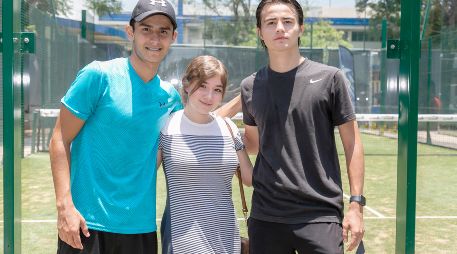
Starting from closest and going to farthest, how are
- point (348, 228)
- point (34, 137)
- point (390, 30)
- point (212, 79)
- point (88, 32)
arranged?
point (348, 228) → point (212, 79) → point (34, 137) → point (88, 32) → point (390, 30)

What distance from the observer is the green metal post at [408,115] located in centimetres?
292

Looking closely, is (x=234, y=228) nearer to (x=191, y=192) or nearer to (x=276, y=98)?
(x=191, y=192)

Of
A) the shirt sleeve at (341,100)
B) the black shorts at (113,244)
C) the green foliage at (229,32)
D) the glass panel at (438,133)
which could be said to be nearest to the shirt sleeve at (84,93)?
the black shorts at (113,244)

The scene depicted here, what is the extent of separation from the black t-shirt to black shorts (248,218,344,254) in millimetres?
29

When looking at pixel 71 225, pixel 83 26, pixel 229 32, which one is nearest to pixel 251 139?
pixel 71 225

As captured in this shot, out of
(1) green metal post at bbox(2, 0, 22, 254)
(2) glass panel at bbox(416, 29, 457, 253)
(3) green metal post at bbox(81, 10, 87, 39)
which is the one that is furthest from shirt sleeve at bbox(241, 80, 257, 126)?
(3) green metal post at bbox(81, 10, 87, 39)

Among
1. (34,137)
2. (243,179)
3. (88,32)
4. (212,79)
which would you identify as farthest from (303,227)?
(88,32)

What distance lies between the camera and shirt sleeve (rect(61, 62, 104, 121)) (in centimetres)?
262

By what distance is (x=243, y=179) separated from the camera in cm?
297

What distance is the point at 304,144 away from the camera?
2615 millimetres

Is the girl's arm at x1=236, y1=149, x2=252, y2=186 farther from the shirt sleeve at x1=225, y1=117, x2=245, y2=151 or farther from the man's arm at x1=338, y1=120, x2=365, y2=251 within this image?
the man's arm at x1=338, y1=120, x2=365, y2=251

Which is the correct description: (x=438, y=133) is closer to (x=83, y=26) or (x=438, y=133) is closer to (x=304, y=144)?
(x=83, y=26)

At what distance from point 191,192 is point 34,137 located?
9274 millimetres

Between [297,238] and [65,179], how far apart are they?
3.24 ft
